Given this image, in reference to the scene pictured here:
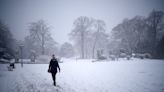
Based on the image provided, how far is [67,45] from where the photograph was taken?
218ft

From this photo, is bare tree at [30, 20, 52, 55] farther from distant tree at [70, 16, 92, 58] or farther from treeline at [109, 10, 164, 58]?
treeline at [109, 10, 164, 58]

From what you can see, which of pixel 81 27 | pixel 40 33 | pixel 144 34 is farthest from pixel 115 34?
pixel 40 33

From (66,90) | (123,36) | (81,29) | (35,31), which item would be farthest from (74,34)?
(66,90)

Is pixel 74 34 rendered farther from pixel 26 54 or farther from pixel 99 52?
pixel 26 54

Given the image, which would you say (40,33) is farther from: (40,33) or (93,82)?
(93,82)

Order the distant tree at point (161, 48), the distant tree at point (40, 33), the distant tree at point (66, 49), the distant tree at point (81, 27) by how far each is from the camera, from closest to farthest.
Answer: the distant tree at point (161, 48) → the distant tree at point (40, 33) → the distant tree at point (81, 27) → the distant tree at point (66, 49)

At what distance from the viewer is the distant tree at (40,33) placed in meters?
40.7

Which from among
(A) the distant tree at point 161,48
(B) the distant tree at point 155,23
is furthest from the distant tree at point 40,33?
(A) the distant tree at point 161,48

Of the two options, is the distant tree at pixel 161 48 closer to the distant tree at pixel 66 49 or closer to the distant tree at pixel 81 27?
the distant tree at pixel 81 27

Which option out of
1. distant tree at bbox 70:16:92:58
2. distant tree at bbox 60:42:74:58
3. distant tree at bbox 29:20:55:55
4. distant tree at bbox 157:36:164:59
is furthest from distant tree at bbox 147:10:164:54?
distant tree at bbox 60:42:74:58

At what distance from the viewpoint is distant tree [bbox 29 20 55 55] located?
4075 cm

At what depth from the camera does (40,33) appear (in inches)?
1613

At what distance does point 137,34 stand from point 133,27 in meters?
2.82

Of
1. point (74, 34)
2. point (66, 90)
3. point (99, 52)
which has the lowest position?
point (66, 90)
